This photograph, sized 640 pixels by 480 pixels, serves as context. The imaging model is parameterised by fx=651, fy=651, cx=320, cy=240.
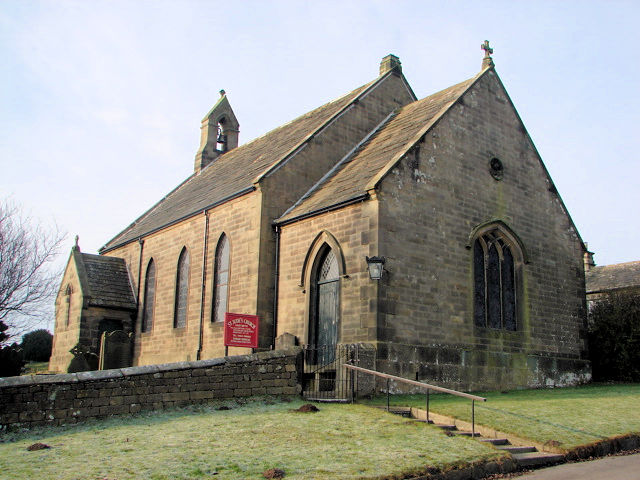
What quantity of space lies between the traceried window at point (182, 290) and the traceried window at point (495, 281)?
11.1 metres

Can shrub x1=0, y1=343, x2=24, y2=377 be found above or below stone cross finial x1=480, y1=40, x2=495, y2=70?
below

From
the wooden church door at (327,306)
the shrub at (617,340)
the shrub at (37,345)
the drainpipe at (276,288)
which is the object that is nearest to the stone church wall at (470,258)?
the shrub at (617,340)

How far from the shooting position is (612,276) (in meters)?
41.6

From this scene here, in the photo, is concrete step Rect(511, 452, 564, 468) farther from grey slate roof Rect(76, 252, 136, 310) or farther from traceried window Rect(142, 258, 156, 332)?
grey slate roof Rect(76, 252, 136, 310)

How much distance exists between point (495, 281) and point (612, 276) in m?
25.4

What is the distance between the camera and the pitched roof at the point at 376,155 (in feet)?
60.5

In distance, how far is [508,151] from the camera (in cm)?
2158

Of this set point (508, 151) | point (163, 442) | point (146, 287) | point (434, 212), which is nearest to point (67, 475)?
point (163, 442)

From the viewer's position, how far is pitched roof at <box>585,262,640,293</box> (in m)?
39.9

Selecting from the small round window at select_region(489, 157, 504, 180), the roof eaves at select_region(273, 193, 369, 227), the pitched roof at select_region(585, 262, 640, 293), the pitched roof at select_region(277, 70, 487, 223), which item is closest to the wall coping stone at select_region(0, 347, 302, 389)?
the roof eaves at select_region(273, 193, 369, 227)

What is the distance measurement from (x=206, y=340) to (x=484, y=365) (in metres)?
9.49

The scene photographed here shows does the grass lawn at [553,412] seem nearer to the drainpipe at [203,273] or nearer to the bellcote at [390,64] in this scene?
the drainpipe at [203,273]

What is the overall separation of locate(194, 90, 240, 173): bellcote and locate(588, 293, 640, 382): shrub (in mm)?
21360

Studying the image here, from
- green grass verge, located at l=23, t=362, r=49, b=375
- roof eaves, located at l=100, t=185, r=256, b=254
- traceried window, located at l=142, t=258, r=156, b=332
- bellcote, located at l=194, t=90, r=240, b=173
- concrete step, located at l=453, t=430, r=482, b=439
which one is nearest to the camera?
concrete step, located at l=453, t=430, r=482, b=439
